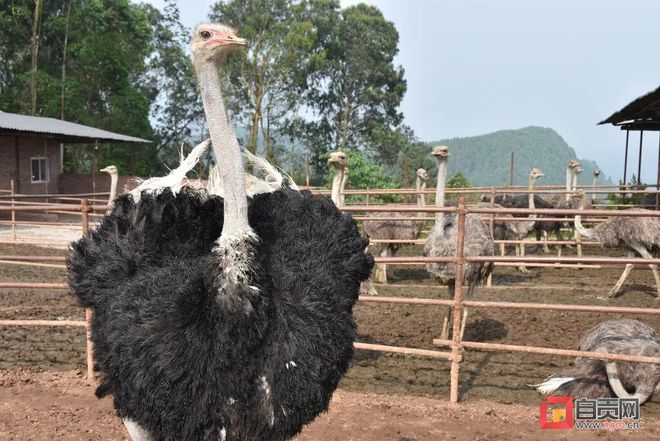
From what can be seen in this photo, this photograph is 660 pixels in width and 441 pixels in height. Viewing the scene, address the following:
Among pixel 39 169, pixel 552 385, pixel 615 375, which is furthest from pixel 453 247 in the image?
pixel 39 169

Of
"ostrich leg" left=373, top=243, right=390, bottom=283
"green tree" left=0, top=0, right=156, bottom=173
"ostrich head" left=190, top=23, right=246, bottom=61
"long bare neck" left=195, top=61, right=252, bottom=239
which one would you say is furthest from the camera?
"green tree" left=0, top=0, right=156, bottom=173

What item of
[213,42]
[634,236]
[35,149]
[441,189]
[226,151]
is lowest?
[634,236]

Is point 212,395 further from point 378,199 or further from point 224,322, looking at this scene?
point 378,199

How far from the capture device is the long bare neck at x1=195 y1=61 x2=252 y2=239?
2123 millimetres

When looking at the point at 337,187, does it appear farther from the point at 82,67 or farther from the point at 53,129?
the point at 82,67

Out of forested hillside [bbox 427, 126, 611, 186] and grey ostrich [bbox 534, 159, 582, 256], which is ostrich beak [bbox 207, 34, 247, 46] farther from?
forested hillside [bbox 427, 126, 611, 186]

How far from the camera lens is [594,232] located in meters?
7.76

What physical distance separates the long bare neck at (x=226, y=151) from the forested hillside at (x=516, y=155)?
232 feet

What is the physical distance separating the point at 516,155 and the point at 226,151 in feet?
295

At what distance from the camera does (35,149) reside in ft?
64.1

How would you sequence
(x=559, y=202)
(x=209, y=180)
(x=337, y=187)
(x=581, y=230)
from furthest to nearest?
(x=559, y=202)
(x=581, y=230)
(x=337, y=187)
(x=209, y=180)

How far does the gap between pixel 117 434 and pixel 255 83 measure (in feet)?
77.9

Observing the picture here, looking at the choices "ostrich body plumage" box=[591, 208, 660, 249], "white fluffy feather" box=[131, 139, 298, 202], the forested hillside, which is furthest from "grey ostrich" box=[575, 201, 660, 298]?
the forested hillside

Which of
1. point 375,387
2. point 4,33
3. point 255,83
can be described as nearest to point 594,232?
point 375,387
